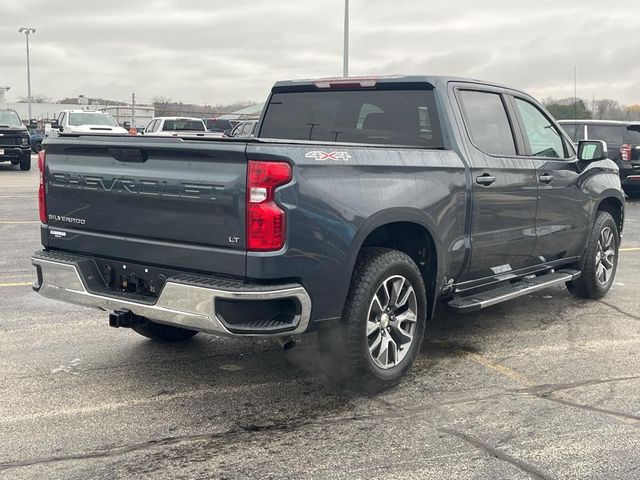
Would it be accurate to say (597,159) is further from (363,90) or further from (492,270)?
(363,90)

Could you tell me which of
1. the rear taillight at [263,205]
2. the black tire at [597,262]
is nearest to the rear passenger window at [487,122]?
the black tire at [597,262]

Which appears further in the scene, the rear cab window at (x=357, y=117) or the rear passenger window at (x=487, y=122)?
the rear passenger window at (x=487, y=122)

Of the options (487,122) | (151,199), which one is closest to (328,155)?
A: (151,199)

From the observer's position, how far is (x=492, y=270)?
5594 millimetres

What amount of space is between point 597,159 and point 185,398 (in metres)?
4.27

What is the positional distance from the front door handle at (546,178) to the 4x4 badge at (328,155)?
7.75 feet

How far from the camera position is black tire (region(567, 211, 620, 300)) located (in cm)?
698

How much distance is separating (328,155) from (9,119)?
23452 mm

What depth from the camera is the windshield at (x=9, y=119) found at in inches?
968

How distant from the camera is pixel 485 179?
530cm

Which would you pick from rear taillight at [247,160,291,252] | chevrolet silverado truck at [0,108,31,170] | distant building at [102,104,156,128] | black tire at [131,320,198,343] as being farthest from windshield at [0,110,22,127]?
distant building at [102,104,156,128]

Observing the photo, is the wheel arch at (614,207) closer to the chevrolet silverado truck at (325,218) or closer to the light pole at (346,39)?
the chevrolet silverado truck at (325,218)

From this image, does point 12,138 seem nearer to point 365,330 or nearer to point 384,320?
point 384,320

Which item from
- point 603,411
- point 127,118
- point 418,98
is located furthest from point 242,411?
point 127,118
